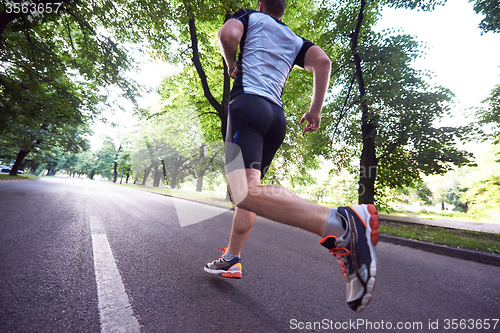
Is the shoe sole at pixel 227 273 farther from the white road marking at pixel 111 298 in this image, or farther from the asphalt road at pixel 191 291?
the white road marking at pixel 111 298

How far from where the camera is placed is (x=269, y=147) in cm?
179

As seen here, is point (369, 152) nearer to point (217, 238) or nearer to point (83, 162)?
point (217, 238)

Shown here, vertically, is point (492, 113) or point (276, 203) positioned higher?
point (492, 113)

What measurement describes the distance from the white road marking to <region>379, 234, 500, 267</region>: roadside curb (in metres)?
5.49

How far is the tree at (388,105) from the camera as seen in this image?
802cm

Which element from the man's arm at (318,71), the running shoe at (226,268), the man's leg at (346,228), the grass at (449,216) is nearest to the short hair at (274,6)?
the man's arm at (318,71)

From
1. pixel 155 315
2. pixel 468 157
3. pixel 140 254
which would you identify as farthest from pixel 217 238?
pixel 468 157

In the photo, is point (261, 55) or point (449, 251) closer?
point (261, 55)

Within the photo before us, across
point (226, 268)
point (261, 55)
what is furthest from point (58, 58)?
point (226, 268)

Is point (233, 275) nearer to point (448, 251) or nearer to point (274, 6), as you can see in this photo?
point (274, 6)

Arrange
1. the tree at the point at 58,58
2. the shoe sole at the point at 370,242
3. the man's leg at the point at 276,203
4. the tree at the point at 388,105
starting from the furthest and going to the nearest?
the tree at the point at 388,105
the tree at the point at 58,58
the man's leg at the point at 276,203
the shoe sole at the point at 370,242

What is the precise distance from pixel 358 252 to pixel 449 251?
470cm

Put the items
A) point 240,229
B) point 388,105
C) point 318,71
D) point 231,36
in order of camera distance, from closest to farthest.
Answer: point 231,36
point 318,71
point 240,229
point 388,105

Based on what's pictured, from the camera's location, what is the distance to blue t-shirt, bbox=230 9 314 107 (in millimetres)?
1637
